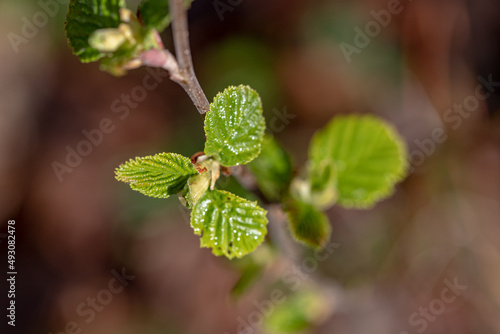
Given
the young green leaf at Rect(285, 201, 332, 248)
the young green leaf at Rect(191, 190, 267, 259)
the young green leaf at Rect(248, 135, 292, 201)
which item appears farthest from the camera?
the young green leaf at Rect(248, 135, 292, 201)

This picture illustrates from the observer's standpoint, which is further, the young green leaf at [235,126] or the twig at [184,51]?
the young green leaf at [235,126]

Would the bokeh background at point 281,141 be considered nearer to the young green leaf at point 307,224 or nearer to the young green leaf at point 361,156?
the young green leaf at point 361,156

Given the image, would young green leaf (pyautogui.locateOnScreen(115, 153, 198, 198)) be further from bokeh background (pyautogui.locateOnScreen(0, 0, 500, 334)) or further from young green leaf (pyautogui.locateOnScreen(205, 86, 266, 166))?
bokeh background (pyautogui.locateOnScreen(0, 0, 500, 334))

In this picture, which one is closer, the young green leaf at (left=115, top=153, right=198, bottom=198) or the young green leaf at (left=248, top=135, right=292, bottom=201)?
the young green leaf at (left=115, top=153, right=198, bottom=198)

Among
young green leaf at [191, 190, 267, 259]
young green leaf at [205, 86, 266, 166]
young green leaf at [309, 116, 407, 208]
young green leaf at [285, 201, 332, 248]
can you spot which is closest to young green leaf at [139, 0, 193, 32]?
young green leaf at [205, 86, 266, 166]

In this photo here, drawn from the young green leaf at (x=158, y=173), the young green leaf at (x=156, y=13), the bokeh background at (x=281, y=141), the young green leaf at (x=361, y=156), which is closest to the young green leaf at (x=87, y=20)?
the young green leaf at (x=156, y=13)

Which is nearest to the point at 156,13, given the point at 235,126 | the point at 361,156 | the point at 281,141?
the point at 235,126

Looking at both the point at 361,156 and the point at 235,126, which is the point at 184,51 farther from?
the point at 361,156
